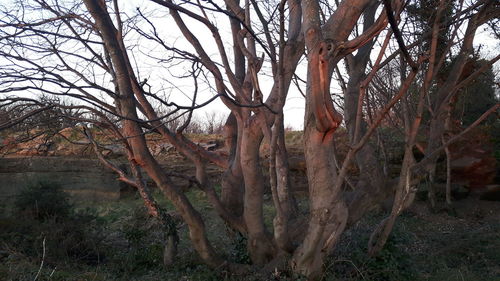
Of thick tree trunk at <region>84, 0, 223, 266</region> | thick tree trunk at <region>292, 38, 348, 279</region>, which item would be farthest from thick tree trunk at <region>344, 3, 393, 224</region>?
thick tree trunk at <region>84, 0, 223, 266</region>

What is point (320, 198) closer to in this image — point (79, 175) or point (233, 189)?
point (233, 189)

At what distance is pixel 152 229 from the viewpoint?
11.6m

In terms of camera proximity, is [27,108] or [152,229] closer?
[27,108]

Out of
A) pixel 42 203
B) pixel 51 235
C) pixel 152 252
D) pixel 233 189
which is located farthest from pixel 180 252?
pixel 42 203

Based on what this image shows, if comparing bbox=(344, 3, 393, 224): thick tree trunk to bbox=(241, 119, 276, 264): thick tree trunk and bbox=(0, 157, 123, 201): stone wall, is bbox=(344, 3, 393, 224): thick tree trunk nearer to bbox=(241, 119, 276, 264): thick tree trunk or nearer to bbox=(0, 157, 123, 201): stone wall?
bbox=(241, 119, 276, 264): thick tree trunk

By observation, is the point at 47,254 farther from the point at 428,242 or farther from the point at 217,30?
the point at 428,242

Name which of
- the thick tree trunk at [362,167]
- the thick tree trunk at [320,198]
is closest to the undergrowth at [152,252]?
the thick tree trunk at [320,198]

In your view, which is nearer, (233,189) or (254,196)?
(254,196)

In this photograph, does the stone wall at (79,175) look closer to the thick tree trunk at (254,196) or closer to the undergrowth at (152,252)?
the undergrowth at (152,252)

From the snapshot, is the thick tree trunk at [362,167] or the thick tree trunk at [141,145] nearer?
the thick tree trunk at [362,167]

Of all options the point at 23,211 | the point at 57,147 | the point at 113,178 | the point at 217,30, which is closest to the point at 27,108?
the point at 217,30

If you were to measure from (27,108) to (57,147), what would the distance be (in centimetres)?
1255

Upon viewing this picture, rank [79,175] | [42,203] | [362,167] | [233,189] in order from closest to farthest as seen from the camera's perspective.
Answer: [362,167]
[233,189]
[42,203]
[79,175]

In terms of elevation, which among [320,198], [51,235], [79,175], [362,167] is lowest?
[51,235]
